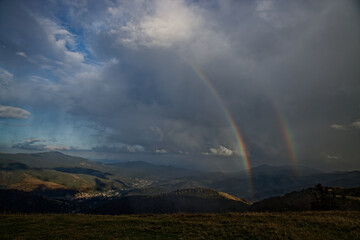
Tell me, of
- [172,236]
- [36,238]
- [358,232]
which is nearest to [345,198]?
[358,232]

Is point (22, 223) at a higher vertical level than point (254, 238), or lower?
lower

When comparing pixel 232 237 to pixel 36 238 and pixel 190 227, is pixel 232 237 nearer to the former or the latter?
pixel 190 227

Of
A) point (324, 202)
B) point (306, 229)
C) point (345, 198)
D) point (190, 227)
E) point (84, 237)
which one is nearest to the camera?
point (306, 229)

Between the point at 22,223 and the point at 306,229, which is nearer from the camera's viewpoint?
the point at 306,229

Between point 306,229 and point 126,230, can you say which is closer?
point 306,229

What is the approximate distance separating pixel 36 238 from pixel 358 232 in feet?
106

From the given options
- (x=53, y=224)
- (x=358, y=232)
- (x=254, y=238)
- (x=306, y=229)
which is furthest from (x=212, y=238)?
(x=53, y=224)

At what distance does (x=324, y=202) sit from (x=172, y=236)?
148ft

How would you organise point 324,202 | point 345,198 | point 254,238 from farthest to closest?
point 345,198 → point 324,202 → point 254,238

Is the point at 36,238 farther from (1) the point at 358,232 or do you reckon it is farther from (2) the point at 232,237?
(1) the point at 358,232

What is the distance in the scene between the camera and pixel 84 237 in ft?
70.4

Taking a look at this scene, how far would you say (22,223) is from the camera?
29.2 metres

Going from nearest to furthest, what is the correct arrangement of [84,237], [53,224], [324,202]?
[84,237] < [53,224] < [324,202]

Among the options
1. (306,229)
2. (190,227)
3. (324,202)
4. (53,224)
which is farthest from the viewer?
(324,202)
